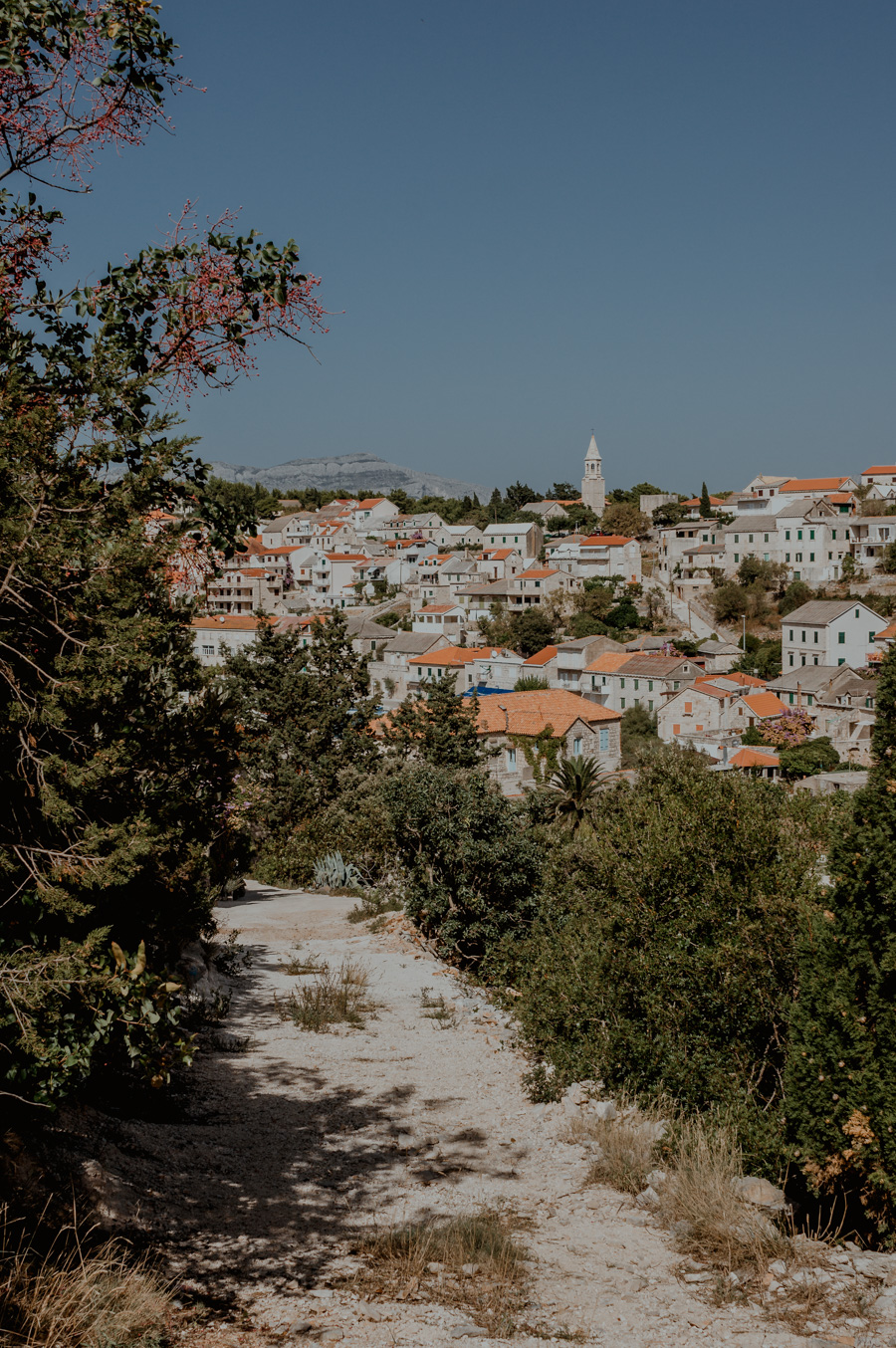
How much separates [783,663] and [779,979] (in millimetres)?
69593

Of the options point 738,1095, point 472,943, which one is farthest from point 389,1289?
point 472,943

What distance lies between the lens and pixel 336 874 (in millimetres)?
21312

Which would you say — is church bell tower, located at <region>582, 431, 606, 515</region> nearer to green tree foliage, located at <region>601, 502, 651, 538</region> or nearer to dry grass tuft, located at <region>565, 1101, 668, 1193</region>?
green tree foliage, located at <region>601, 502, 651, 538</region>

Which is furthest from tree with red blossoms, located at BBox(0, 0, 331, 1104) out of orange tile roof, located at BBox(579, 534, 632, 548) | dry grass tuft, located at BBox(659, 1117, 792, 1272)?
orange tile roof, located at BBox(579, 534, 632, 548)

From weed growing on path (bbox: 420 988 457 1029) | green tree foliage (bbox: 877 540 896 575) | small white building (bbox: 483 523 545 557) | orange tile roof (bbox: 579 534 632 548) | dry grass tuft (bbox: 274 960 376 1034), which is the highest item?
small white building (bbox: 483 523 545 557)

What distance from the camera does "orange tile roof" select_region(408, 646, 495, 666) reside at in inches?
2928

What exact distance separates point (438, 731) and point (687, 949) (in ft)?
65.2

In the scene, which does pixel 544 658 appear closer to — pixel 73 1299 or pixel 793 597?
pixel 793 597

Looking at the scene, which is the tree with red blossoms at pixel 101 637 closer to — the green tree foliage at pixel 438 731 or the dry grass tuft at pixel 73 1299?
the dry grass tuft at pixel 73 1299

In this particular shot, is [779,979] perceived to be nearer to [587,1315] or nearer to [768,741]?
[587,1315]

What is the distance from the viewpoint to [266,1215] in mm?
5680

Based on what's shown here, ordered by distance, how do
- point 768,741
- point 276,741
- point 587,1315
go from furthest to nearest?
1. point 768,741
2. point 276,741
3. point 587,1315

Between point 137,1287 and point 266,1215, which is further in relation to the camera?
point 266,1215

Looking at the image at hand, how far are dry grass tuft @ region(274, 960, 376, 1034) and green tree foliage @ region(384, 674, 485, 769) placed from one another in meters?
15.2
